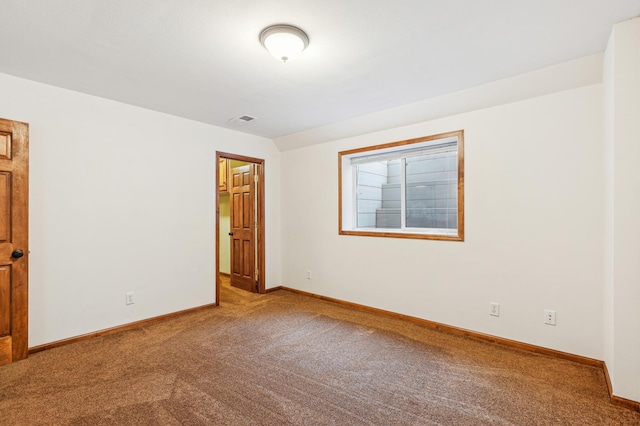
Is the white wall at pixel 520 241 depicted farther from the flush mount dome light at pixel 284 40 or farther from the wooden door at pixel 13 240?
the wooden door at pixel 13 240

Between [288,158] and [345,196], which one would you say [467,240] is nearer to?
[345,196]

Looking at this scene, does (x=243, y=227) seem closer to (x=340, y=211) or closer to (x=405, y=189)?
(x=340, y=211)

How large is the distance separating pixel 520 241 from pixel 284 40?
2.60 m

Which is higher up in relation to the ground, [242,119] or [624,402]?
[242,119]

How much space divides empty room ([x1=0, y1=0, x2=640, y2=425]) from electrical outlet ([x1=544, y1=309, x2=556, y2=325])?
14mm

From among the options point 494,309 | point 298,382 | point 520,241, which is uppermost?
point 520,241

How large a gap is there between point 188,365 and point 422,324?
2.37 meters

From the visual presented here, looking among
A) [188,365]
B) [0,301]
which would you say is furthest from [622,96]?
[0,301]

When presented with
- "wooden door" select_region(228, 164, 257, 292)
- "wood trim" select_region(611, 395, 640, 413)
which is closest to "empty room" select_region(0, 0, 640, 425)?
"wood trim" select_region(611, 395, 640, 413)

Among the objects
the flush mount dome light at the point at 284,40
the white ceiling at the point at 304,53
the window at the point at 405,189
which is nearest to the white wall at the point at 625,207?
the white ceiling at the point at 304,53

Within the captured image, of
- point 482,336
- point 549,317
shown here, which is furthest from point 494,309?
point 549,317

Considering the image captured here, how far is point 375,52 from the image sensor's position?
7.46ft

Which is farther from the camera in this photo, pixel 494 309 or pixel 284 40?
pixel 494 309

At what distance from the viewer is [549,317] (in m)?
2.70
